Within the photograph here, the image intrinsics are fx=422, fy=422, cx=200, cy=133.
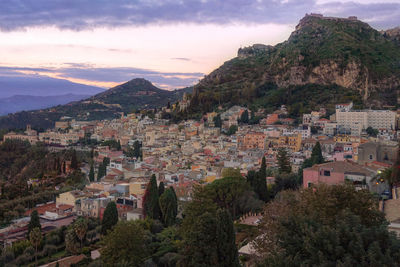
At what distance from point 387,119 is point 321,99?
468 inches

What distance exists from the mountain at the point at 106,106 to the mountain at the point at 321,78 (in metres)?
29.6

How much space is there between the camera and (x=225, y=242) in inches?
418

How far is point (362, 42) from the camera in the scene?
66938 millimetres

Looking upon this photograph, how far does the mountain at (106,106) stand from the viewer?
81375mm

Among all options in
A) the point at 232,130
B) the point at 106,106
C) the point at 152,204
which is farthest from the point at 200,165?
the point at 106,106

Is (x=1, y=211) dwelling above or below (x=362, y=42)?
below

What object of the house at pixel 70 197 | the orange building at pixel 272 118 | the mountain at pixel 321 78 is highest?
the mountain at pixel 321 78

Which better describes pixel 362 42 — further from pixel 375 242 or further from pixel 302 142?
pixel 375 242

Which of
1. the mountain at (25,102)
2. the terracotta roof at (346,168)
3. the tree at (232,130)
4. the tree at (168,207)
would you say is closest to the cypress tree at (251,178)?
the terracotta roof at (346,168)

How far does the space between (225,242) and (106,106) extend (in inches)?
3473

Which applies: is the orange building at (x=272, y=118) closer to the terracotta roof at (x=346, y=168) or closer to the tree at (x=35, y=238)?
the terracotta roof at (x=346, y=168)

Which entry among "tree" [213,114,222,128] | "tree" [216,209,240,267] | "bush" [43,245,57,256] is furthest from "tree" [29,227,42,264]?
"tree" [213,114,222,128]

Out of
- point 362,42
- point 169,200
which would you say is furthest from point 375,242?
point 362,42

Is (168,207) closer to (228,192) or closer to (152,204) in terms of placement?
(152,204)
